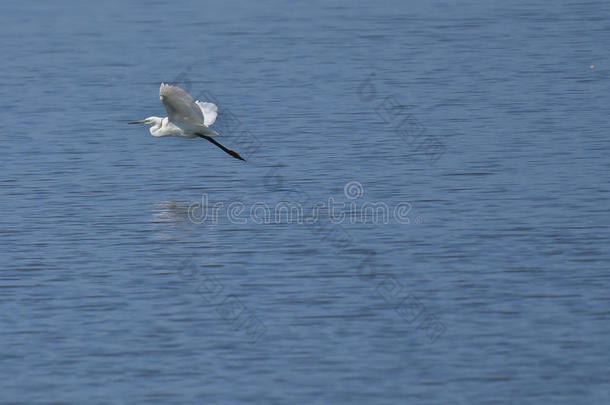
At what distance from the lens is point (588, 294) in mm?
12836

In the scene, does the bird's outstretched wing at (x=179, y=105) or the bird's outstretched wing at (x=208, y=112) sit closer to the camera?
the bird's outstretched wing at (x=179, y=105)

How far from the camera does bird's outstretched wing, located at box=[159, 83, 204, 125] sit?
50.1 ft

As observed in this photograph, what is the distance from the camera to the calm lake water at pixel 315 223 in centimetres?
1131

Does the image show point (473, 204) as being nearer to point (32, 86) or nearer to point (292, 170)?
point (292, 170)

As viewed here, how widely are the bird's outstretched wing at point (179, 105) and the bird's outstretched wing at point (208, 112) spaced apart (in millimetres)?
288

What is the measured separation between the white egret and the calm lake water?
2.60 feet

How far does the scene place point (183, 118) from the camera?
54.0 ft

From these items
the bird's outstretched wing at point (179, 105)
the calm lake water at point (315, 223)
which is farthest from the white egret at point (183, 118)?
the calm lake water at point (315, 223)

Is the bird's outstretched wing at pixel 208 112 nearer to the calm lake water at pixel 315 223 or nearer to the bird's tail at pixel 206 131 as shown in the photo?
the bird's tail at pixel 206 131

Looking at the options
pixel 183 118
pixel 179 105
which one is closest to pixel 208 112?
pixel 183 118

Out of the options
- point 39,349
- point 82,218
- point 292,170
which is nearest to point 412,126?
A: point 292,170

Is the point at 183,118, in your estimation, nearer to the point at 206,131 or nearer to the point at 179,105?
the point at 206,131

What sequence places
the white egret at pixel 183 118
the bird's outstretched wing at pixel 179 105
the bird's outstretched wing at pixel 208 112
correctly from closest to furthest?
the bird's outstretched wing at pixel 179 105 < the white egret at pixel 183 118 < the bird's outstretched wing at pixel 208 112

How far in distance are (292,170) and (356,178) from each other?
994 mm
